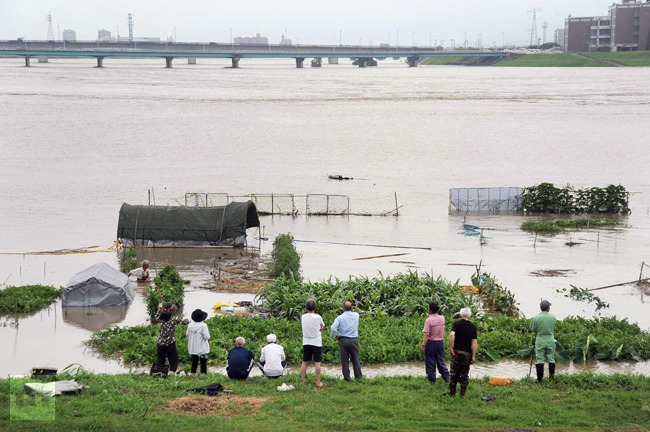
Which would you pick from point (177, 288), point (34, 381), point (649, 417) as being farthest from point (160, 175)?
point (649, 417)

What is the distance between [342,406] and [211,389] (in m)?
2.49

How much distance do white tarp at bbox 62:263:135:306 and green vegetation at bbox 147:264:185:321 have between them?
1.15 m

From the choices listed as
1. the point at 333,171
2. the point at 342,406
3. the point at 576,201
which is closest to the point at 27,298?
the point at 342,406

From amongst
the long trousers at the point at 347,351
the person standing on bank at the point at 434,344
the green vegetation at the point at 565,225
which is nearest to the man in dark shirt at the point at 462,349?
the person standing on bank at the point at 434,344

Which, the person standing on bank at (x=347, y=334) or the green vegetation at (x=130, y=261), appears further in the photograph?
the green vegetation at (x=130, y=261)

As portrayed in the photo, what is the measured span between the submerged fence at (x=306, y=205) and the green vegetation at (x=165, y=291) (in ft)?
60.0

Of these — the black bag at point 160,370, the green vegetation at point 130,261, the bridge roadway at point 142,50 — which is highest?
the bridge roadway at point 142,50

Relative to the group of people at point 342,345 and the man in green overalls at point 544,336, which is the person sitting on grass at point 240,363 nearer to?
the group of people at point 342,345

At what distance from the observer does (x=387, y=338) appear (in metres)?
17.8

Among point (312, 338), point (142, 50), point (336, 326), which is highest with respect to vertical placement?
point (142, 50)

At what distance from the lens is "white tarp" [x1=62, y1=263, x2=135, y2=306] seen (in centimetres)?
2286

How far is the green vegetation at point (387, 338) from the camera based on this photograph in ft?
55.3

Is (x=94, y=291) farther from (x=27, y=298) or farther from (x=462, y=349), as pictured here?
(x=462, y=349)

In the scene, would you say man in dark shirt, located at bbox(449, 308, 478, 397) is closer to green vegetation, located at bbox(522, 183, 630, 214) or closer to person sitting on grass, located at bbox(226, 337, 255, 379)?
person sitting on grass, located at bbox(226, 337, 255, 379)
